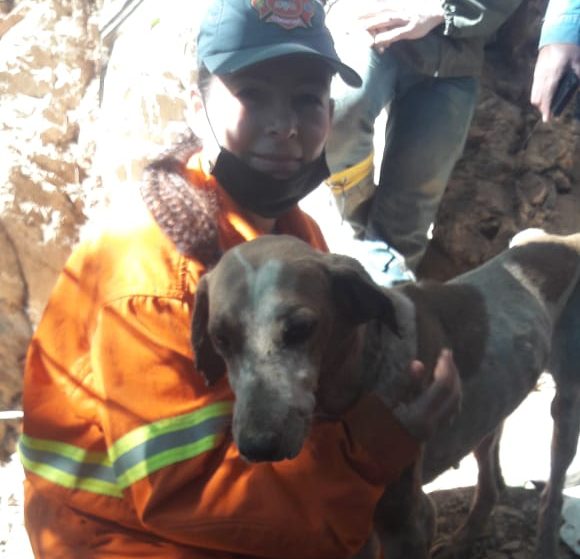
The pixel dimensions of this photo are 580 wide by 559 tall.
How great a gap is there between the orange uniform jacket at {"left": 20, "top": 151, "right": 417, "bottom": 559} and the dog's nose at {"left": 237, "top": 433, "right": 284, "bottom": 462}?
225mm

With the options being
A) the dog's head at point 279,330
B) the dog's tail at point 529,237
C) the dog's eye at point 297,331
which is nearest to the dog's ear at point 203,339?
the dog's head at point 279,330

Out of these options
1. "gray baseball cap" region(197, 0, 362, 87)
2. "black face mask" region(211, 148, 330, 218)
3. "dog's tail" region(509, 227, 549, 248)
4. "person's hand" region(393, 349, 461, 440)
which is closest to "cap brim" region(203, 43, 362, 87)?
"gray baseball cap" region(197, 0, 362, 87)

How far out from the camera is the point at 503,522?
343cm

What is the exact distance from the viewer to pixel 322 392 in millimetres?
2139

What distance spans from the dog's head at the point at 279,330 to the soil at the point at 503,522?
1482 mm

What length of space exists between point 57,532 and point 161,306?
68 cm

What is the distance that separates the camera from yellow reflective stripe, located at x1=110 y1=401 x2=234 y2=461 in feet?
6.44

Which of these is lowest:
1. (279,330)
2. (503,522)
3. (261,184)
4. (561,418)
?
(503,522)

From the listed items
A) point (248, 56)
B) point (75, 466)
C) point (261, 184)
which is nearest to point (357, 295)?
point (261, 184)

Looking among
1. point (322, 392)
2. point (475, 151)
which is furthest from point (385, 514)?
point (475, 151)

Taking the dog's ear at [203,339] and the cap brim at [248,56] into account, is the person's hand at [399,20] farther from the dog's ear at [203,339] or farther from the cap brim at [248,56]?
the dog's ear at [203,339]

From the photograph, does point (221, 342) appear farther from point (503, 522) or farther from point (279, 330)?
point (503, 522)

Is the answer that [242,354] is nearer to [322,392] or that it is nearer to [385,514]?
[322,392]

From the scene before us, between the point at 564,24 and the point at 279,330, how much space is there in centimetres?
190
